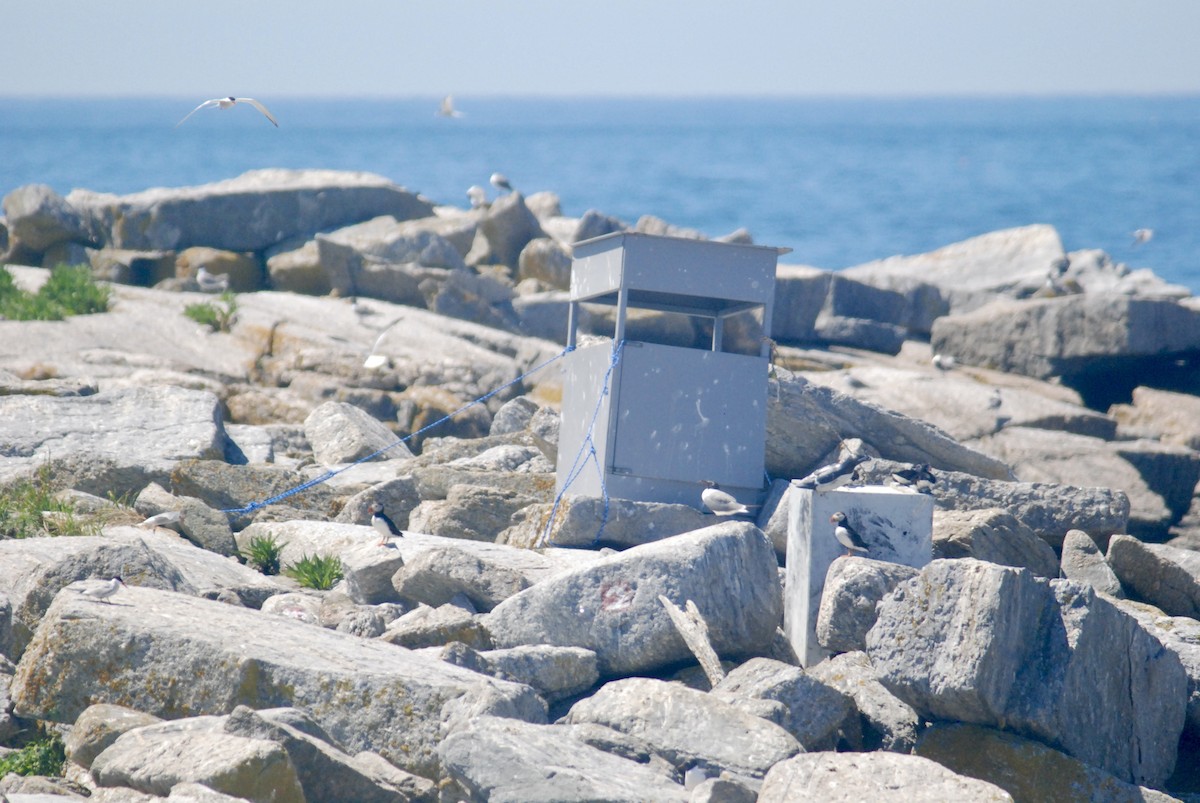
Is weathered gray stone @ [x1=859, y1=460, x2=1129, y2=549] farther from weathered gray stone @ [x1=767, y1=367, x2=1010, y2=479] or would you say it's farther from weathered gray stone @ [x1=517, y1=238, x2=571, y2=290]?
weathered gray stone @ [x1=517, y1=238, x2=571, y2=290]

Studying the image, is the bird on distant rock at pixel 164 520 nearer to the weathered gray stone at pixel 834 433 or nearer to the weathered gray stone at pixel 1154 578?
the weathered gray stone at pixel 834 433

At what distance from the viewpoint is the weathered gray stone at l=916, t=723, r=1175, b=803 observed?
6.79 m

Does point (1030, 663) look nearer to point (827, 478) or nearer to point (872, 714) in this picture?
point (872, 714)

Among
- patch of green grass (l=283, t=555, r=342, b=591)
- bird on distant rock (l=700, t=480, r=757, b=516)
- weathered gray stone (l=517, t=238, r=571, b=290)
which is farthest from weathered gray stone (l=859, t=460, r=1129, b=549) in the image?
weathered gray stone (l=517, t=238, r=571, b=290)

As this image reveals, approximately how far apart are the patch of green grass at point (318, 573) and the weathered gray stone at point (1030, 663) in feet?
12.2

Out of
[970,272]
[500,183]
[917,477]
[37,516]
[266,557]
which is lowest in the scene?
[266,557]

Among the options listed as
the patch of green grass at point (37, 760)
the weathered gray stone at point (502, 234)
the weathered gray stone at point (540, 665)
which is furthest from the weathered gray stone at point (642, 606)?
the weathered gray stone at point (502, 234)

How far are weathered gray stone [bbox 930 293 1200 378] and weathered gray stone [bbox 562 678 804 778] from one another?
1141 cm

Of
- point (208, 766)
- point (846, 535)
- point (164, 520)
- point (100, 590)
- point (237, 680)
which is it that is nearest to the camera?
point (208, 766)

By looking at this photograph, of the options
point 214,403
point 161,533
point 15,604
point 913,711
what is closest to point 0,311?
point 214,403

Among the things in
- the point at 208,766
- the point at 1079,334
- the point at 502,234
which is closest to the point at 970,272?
the point at 1079,334

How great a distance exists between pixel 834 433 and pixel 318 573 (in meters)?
4.27

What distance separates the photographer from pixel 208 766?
5.77 m

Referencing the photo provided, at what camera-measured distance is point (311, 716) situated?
6.58m
